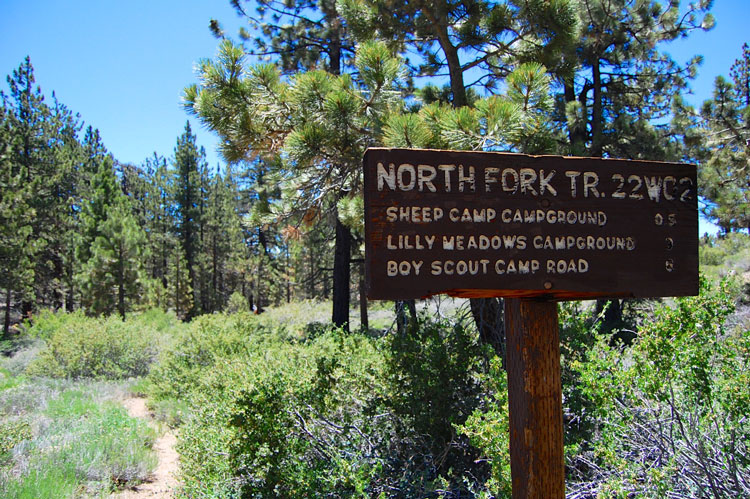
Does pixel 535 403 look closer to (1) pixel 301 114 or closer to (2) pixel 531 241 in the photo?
(2) pixel 531 241

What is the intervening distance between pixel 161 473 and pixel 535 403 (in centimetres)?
530

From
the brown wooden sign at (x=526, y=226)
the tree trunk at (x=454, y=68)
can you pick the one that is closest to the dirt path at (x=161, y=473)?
→ the brown wooden sign at (x=526, y=226)

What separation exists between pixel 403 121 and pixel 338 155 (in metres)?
1.34

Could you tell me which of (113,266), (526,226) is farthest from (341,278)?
(113,266)

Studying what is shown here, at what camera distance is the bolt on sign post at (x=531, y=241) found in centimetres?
197

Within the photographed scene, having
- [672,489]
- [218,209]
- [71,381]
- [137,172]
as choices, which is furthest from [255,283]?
[672,489]

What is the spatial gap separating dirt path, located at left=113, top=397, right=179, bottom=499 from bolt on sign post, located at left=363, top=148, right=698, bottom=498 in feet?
12.8

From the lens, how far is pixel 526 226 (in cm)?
208

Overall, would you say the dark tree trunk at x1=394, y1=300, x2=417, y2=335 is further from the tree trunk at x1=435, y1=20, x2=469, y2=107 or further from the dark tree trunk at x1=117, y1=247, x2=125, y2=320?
the dark tree trunk at x1=117, y1=247, x2=125, y2=320

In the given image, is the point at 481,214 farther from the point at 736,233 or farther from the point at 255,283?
the point at 255,283

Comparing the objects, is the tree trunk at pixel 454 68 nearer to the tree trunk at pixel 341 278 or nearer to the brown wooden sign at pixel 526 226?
the brown wooden sign at pixel 526 226

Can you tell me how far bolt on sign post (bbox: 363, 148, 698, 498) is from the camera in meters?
1.97

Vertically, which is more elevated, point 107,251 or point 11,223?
point 11,223

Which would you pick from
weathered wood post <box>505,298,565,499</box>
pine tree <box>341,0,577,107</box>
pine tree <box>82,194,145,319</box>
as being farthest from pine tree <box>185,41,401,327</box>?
pine tree <box>82,194,145,319</box>
